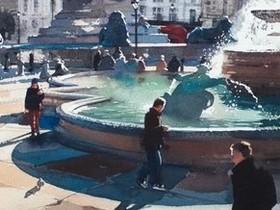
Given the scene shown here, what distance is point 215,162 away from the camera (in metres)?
9.94

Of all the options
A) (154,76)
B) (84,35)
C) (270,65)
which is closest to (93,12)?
(84,35)

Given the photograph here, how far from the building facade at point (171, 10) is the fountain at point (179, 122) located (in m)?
75.5

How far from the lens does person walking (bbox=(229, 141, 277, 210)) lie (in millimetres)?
5625

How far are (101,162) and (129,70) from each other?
1290cm

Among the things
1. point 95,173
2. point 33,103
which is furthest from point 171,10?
point 95,173

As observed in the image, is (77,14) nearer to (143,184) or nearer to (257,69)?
(257,69)

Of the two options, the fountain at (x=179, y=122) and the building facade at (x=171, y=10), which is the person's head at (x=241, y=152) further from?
the building facade at (x=171, y=10)

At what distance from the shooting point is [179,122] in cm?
1276

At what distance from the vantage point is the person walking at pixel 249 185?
18.5ft

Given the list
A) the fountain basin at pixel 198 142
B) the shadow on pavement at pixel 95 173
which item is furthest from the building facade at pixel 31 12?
the fountain basin at pixel 198 142

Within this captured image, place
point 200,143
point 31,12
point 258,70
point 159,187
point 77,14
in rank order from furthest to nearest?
point 31,12 → point 77,14 → point 258,70 → point 200,143 → point 159,187

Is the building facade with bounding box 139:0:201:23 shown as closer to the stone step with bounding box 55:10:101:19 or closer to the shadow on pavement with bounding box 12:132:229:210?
the stone step with bounding box 55:10:101:19

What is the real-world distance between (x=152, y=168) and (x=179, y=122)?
3.88 m

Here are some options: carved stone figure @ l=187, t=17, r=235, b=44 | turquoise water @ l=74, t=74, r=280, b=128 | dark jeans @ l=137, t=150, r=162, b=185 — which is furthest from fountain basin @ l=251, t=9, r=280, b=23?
carved stone figure @ l=187, t=17, r=235, b=44
